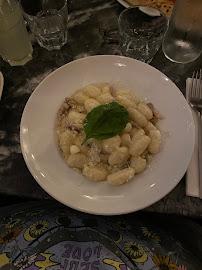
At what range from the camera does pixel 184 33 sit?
0.94 meters

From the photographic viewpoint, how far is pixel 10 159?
0.80 m

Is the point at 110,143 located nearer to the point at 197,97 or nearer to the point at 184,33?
the point at 197,97

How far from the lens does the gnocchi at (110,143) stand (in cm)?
68

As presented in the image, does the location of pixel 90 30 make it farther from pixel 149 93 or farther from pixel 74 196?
pixel 74 196

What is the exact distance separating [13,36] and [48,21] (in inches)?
6.5

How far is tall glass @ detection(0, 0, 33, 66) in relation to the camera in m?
0.88

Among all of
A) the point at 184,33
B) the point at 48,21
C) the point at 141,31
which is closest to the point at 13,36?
the point at 48,21

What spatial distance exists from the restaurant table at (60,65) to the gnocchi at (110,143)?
144 mm

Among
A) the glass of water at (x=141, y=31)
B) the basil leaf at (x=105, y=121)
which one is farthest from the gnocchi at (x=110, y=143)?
the glass of water at (x=141, y=31)

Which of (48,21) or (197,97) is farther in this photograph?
(48,21)

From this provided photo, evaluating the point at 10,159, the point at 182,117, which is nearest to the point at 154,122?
the point at 182,117

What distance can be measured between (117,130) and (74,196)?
0.20 m

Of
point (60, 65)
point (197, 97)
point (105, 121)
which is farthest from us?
point (60, 65)

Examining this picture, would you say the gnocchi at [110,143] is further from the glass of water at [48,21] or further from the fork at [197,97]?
the glass of water at [48,21]
